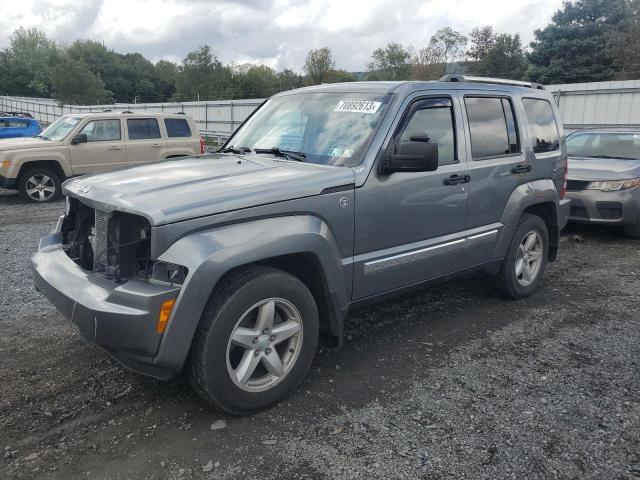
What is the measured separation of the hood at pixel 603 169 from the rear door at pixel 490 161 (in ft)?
11.4

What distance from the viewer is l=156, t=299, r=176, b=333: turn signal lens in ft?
8.96

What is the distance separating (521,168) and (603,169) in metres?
3.80

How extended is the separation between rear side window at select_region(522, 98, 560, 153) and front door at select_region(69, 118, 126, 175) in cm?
847

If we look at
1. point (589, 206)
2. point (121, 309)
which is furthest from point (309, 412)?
point (589, 206)

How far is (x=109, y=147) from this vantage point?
1124 centimetres

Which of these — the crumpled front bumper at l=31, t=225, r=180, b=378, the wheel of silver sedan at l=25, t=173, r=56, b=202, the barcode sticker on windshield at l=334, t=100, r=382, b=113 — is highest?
the barcode sticker on windshield at l=334, t=100, r=382, b=113

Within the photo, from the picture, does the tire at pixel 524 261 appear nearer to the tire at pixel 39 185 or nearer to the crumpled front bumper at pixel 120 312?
the crumpled front bumper at pixel 120 312

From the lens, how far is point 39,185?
10.8 metres

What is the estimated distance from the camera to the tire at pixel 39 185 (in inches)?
418

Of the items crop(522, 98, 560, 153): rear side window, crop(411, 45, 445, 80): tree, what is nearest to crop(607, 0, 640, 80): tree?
crop(411, 45, 445, 80): tree

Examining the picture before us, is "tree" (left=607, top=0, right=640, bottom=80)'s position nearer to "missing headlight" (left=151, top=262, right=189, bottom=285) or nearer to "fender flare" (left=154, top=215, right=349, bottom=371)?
"fender flare" (left=154, top=215, right=349, bottom=371)

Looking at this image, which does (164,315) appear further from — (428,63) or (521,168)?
(428,63)

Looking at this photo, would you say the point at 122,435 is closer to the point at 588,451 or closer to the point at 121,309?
the point at 121,309

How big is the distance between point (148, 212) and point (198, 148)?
977 cm
